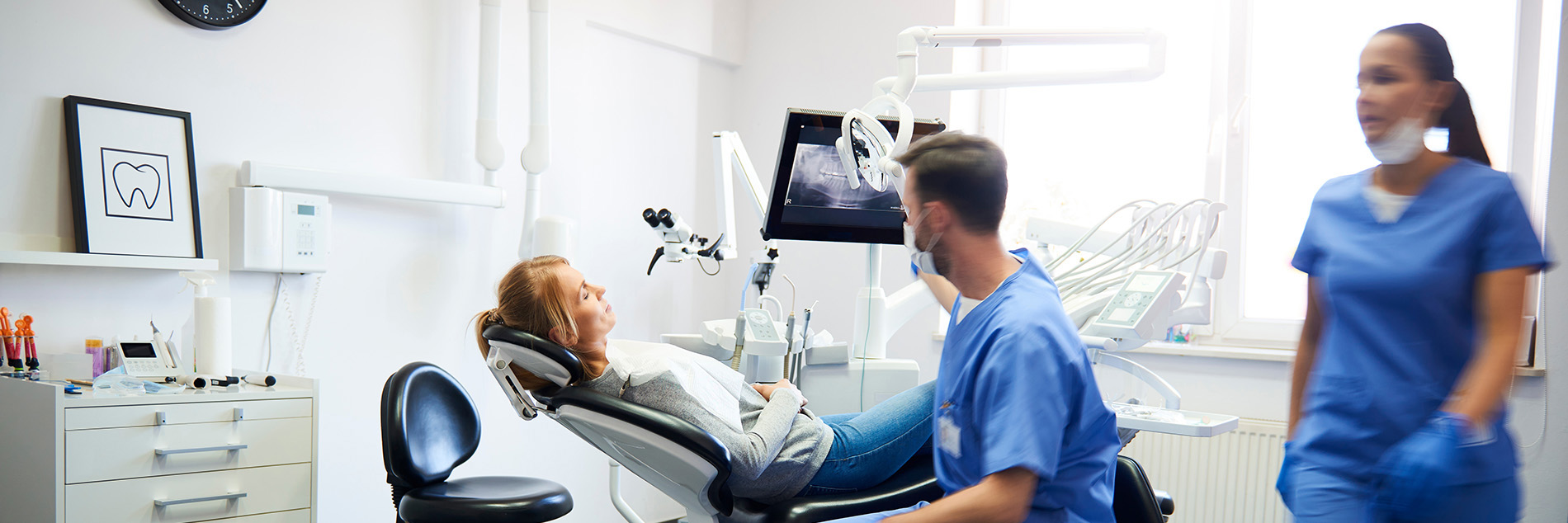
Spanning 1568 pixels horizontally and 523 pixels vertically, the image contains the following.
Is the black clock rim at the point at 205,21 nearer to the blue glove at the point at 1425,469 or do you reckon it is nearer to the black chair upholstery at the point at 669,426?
the black chair upholstery at the point at 669,426

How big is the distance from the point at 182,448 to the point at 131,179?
0.68 meters

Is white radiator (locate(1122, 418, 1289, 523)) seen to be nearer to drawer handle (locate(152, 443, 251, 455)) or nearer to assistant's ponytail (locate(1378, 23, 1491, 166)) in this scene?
assistant's ponytail (locate(1378, 23, 1491, 166))

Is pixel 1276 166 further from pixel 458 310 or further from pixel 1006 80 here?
pixel 458 310

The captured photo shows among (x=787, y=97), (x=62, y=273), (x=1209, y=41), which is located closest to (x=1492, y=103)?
(x=1209, y=41)

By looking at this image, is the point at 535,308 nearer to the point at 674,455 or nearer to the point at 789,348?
the point at 674,455

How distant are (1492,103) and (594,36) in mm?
2850

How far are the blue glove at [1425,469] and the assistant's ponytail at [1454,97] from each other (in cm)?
35

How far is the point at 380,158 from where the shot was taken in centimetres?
275

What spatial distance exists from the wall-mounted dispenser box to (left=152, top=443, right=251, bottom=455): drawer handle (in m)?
0.54

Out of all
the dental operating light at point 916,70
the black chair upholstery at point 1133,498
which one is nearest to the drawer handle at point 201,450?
the dental operating light at point 916,70

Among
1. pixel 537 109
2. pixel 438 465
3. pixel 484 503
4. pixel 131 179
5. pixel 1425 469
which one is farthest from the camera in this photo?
pixel 537 109

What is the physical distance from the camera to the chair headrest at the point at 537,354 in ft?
5.03

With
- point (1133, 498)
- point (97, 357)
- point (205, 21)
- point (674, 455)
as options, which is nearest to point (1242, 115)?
point (1133, 498)

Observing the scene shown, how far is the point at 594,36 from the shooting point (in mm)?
3395
